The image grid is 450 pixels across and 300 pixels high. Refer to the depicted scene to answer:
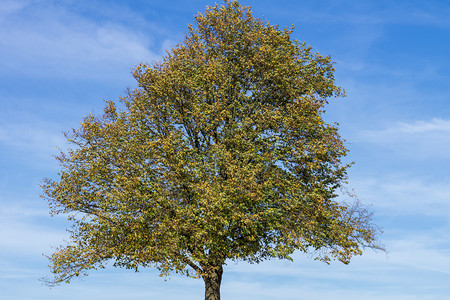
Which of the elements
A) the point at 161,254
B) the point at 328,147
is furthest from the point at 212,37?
the point at 161,254

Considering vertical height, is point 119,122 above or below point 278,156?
above

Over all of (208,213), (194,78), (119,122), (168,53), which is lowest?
(208,213)

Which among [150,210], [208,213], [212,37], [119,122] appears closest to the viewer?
[208,213]

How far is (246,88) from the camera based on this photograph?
31.5 metres

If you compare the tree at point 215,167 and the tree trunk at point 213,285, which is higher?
the tree at point 215,167

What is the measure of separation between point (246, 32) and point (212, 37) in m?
2.68

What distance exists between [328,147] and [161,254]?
12.7m

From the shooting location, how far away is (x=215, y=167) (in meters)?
26.3

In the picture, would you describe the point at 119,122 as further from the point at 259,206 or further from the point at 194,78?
the point at 259,206

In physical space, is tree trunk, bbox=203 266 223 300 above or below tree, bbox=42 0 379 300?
below

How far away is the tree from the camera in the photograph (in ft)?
86.1

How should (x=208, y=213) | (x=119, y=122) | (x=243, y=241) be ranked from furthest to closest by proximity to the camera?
(x=119, y=122)
(x=243, y=241)
(x=208, y=213)

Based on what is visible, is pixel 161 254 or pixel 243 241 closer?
pixel 161 254

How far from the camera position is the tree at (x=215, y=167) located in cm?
2623
